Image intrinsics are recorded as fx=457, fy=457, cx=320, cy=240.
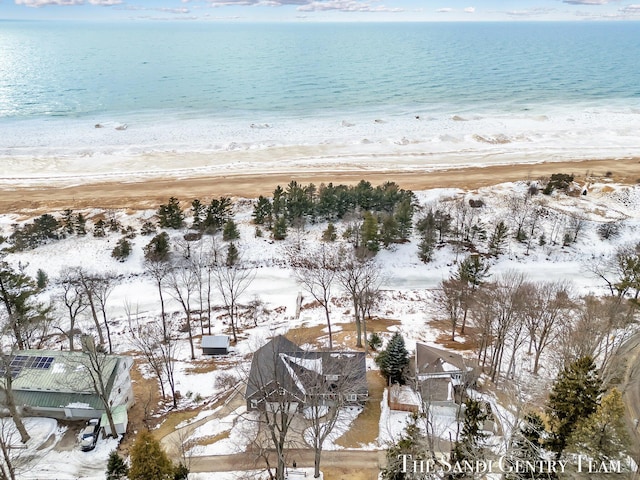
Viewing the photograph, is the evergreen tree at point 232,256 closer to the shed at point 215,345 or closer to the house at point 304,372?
the shed at point 215,345

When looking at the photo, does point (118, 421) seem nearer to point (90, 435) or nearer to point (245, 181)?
point (90, 435)

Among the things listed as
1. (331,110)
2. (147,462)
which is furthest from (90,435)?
(331,110)

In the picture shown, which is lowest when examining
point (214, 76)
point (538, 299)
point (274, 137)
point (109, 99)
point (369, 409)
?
point (369, 409)

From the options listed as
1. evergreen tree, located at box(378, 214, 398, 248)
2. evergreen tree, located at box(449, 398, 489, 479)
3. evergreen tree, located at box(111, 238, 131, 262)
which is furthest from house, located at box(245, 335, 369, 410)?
evergreen tree, located at box(111, 238, 131, 262)

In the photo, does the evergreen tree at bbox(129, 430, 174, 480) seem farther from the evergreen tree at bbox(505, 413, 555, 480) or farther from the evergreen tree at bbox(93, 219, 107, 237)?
the evergreen tree at bbox(93, 219, 107, 237)

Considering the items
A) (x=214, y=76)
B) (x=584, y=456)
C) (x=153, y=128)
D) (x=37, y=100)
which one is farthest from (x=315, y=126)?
(x=584, y=456)

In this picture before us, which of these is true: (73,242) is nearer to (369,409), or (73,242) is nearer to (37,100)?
(369,409)
